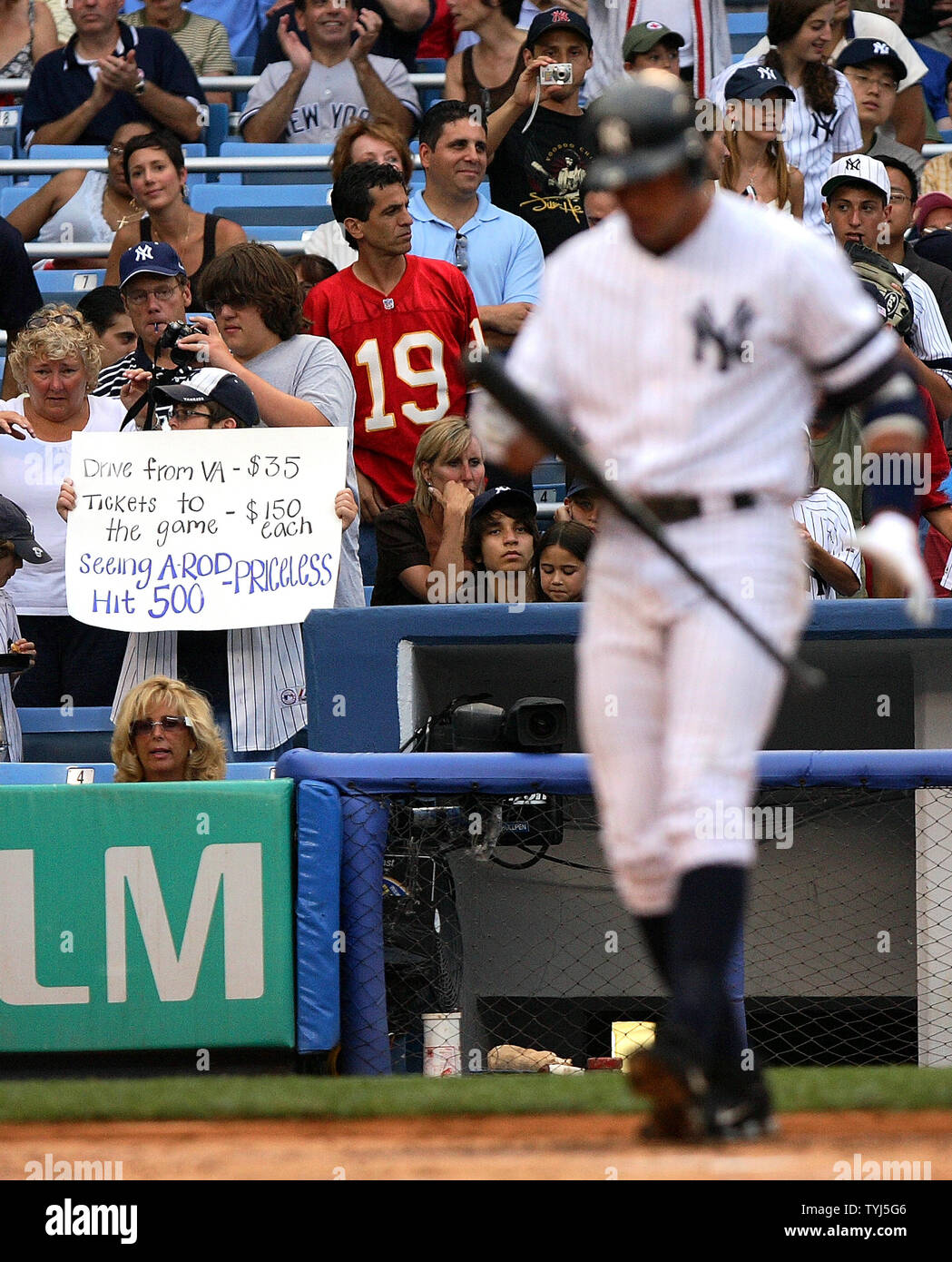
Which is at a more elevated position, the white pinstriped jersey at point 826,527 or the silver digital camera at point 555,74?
the silver digital camera at point 555,74

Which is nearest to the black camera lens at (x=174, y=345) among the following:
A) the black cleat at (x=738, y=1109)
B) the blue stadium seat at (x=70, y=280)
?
the blue stadium seat at (x=70, y=280)

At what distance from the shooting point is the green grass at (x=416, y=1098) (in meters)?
3.93

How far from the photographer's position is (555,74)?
9.24m

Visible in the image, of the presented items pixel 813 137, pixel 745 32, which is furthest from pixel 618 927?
pixel 745 32

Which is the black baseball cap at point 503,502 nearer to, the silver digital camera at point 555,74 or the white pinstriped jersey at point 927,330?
the white pinstriped jersey at point 927,330

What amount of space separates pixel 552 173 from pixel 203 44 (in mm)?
3499

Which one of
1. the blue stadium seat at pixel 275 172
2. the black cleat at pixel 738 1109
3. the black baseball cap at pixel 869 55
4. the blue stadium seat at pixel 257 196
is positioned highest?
the black baseball cap at pixel 869 55

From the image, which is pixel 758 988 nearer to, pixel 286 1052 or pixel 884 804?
pixel 884 804

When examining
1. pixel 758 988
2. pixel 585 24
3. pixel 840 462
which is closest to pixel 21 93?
pixel 585 24

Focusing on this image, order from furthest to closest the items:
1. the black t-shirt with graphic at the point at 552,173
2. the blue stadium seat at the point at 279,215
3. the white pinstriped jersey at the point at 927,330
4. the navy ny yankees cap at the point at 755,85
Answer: the blue stadium seat at the point at 279,215 < the black t-shirt with graphic at the point at 552,173 < the navy ny yankees cap at the point at 755,85 < the white pinstriped jersey at the point at 927,330

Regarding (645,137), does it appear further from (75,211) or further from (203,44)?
(203,44)

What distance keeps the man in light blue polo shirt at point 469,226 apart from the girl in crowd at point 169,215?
947 millimetres

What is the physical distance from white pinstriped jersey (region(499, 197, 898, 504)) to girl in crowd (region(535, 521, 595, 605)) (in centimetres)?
353

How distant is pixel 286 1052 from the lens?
602 centimetres
